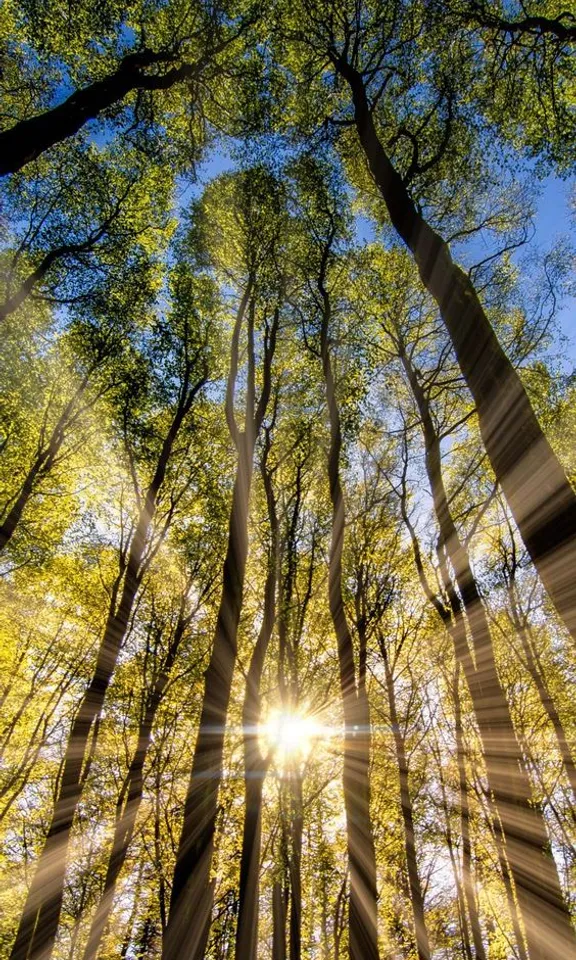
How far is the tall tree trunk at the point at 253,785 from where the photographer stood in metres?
7.08

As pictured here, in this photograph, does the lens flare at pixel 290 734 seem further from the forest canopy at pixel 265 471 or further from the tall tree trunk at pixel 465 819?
the tall tree trunk at pixel 465 819

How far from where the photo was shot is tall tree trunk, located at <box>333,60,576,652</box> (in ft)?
9.61

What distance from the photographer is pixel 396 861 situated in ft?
47.3

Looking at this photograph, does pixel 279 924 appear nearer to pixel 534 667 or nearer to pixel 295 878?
pixel 295 878

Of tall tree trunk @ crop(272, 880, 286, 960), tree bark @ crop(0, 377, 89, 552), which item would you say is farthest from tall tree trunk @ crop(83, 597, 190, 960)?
tree bark @ crop(0, 377, 89, 552)

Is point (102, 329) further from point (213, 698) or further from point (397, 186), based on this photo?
point (213, 698)

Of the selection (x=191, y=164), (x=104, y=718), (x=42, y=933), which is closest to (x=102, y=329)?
(x=191, y=164)

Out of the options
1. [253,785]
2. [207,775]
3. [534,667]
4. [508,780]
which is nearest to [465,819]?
[534,667]

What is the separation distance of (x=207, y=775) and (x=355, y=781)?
2366 mm

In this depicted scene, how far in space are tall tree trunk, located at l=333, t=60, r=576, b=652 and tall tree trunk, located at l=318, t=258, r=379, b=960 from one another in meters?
4.74

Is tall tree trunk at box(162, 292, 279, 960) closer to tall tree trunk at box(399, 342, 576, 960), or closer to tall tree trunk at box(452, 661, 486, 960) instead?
tall tree trunk at box(399, 342, 576, 960)

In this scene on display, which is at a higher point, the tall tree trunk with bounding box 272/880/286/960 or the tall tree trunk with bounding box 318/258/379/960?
the tall tree trunk with bounding box 318/258/379/960

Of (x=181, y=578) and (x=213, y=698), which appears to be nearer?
(x=213, y=698)

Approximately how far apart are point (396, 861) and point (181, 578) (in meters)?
12.3
